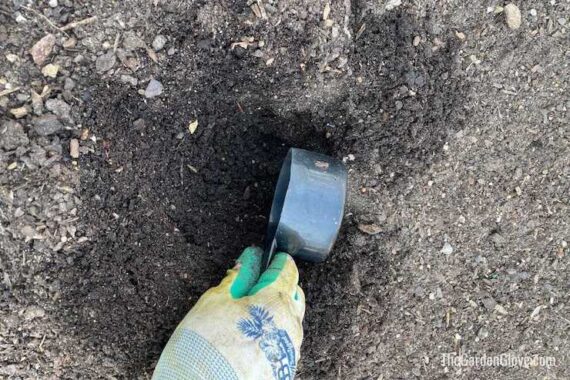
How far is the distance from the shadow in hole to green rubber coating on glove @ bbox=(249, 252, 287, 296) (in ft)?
0.56

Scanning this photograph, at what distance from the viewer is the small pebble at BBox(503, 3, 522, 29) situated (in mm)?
1860

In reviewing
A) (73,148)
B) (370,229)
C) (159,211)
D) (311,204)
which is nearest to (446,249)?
(370,229)

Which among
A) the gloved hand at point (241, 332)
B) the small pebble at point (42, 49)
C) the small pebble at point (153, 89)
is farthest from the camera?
the small pebble at point (153, 89)

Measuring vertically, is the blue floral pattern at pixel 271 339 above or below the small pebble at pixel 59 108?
below

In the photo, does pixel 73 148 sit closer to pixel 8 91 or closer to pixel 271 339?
pixel 8 91

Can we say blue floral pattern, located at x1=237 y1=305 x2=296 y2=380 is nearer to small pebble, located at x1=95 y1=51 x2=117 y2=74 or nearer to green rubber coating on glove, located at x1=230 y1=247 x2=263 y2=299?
green rubber coating on glove, located at x1=230 y1=247 x2=263 y2=299

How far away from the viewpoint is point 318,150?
6.14ft

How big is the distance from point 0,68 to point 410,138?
128cm

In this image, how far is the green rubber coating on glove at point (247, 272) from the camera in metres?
1.66

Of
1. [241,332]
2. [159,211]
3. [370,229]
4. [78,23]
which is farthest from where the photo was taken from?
[370,229]

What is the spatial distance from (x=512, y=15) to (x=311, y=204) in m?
0.97

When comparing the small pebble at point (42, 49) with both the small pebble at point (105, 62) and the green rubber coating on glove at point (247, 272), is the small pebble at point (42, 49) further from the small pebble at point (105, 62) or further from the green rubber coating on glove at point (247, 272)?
the green rubber coating on glove at point (247, 272)

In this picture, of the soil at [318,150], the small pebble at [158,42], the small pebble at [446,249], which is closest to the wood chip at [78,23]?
Answer: the soil at [318,150]

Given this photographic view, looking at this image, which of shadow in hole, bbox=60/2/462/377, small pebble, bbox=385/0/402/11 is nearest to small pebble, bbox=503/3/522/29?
shadow in hole, bbox=60/2/462/377
